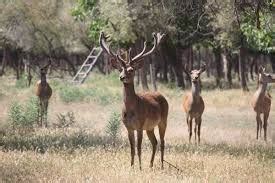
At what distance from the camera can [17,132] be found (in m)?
16.4

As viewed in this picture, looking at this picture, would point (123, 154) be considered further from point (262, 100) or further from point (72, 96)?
point (72, 96)

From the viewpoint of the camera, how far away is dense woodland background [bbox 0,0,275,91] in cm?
1825

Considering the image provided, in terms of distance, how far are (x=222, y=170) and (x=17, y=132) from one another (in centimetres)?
755

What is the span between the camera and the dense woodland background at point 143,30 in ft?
59.9

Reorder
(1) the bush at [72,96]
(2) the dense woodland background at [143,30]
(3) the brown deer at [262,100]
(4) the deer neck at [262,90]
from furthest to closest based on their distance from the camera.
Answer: (1) the bush at [72,96] < (4) the deer neck at [262,90] < (3) the brown deer at [262,100] < (2) the dense woodland background at [143,30]

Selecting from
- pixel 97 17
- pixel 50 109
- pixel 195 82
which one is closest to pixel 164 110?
pixel 195 82

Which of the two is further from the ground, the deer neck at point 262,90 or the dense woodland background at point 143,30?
the dense woodland background at point 143,30

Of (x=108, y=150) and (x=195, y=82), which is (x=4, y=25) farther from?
(x=108, y=150)

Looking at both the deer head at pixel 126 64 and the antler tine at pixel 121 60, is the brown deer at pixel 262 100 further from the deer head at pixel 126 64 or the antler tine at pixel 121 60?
the antler tine at pixel 121 60

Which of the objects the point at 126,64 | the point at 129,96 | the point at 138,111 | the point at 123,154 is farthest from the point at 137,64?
the point at 123,154

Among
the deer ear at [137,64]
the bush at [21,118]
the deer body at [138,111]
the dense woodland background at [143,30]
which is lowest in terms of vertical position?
the bush at [21,118]

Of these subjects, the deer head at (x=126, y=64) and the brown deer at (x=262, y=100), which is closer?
the deer head at (x=126, y=64)

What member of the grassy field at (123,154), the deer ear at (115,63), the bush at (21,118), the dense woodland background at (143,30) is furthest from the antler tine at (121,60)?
the bush at (21,118)

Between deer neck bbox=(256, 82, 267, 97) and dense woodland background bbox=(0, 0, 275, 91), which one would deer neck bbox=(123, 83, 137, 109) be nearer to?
dense woodland background bbox=(0, 0, 275, 91)
